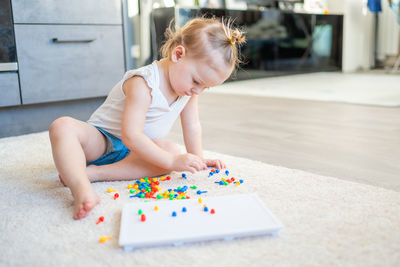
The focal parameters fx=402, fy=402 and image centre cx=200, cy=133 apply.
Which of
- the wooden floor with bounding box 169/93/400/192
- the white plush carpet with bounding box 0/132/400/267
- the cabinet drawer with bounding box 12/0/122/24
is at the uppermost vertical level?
the cabinet drawer with bounding box 12/0/122/24

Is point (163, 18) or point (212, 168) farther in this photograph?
point (163, 18)

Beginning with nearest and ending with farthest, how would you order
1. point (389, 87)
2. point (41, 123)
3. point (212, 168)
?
point (212, 168) → point (41, 123) → point (389, 87)

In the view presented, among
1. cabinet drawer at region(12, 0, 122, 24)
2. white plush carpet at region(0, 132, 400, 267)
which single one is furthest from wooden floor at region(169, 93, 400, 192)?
cabinet drawer at region(12, 0, 122, 24)

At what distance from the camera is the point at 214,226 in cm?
68

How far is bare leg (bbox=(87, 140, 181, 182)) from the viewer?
38.6 inches

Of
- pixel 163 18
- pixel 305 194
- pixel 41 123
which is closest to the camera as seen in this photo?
pixel 305 194

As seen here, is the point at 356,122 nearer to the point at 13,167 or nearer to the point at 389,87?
the point at 13,167

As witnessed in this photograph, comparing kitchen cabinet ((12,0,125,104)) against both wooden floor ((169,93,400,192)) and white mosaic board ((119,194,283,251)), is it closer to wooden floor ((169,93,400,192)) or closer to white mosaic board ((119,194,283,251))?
wooden floor ((169,93,400,192))

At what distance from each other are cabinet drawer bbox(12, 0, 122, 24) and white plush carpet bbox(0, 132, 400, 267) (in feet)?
2.38

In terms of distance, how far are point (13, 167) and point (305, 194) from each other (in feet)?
2.63

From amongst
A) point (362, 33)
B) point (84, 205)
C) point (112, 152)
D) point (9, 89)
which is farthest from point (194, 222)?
point (362, 33)

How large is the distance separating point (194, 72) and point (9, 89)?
2.98ft

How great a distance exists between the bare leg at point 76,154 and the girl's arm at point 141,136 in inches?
4.4

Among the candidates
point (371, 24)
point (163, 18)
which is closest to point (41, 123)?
point (163, 18)
